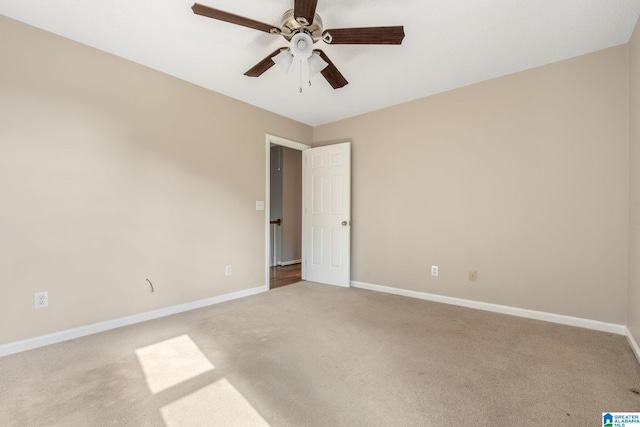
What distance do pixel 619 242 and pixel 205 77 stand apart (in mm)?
4213

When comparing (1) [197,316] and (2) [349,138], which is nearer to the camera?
(1) [197,316]

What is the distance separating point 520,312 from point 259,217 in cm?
317

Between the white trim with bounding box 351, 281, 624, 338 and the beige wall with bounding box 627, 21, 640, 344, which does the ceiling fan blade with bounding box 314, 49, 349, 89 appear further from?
the white trim with bounding box 351, 281, 624, 338

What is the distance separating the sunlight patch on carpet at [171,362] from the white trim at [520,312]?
251 centimetres

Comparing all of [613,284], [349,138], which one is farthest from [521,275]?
[349,138]

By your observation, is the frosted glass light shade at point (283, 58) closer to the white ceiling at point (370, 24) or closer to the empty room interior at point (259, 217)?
the empty room interior at point (259, 217)

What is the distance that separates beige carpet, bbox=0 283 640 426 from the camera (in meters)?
1.45

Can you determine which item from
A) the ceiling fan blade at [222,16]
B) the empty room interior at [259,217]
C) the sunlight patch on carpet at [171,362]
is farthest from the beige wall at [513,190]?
the sunlight patch on carpet at [171,362]

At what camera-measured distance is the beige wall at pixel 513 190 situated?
2479 mm

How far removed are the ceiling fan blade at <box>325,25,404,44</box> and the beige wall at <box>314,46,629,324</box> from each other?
5.76 feet

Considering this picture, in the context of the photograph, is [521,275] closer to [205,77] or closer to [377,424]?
[377,424]

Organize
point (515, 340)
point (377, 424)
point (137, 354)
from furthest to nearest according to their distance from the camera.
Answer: point (515, 340), point (137, 354), point (377, 424)

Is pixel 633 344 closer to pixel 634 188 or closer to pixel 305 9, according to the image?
pixel 634 188

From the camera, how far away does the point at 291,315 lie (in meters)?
2.92
